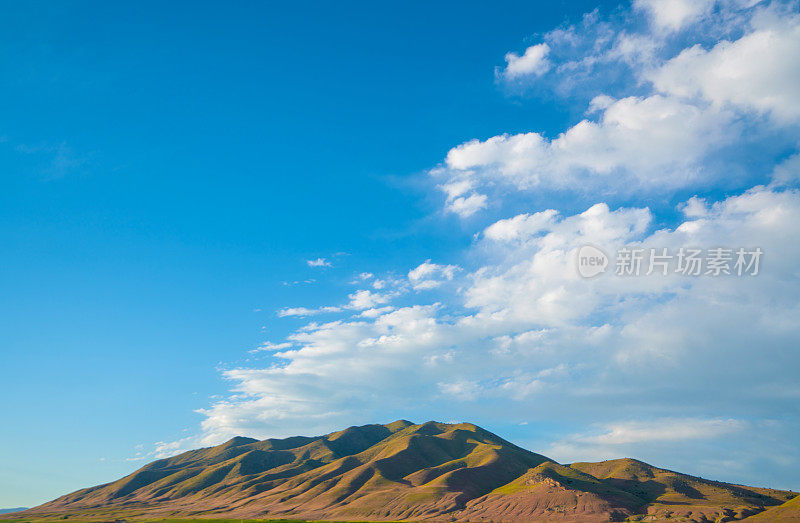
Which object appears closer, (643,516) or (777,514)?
(777,514)

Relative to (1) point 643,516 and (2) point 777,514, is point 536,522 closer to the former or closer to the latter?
(1) point 643,516

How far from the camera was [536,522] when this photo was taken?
647 ft

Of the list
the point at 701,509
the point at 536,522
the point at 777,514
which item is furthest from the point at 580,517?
the point at 777,514

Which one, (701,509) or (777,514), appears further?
(701,509)

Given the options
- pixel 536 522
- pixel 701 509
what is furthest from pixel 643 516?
pixel 536 522

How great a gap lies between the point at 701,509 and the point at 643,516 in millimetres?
19159

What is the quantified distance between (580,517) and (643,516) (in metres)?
22.4

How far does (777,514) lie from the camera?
170 meters

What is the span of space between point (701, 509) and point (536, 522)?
56154 millimetres

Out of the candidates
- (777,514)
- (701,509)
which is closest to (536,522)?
(701,509)

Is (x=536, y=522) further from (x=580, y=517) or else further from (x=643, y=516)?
(x=643, y=516)

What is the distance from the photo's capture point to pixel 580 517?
7712 inches

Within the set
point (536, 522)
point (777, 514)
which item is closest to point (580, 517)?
point (536, 522)

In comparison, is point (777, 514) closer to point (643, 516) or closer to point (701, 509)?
point (701, 509)
